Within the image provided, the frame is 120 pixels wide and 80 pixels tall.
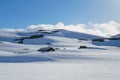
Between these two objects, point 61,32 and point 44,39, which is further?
point 61,32

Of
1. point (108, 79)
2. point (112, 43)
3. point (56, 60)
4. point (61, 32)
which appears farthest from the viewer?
point (61, 32)

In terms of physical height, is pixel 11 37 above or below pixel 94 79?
above

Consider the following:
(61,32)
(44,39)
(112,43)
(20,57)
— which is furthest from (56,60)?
(61,32)

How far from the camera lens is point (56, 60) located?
34.0 meters

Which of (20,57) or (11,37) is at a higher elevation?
(11,37)

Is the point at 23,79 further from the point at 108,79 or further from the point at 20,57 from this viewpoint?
the point at 20,57

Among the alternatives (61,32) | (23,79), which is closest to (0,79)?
(23,79)

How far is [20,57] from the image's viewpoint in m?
36.6

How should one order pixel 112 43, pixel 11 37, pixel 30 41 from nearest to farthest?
pixel 112 43
pixel 30 41
pixel 11 37

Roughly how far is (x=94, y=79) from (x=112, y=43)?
3496 inches

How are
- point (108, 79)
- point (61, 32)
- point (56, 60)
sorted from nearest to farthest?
1. point (108, 79)
2. point (56, 60)
3. point (61, 32)

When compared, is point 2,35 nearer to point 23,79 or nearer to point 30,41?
point 30,41

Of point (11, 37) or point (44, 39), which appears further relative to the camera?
point (11, 37)

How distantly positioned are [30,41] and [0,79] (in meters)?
96.2
